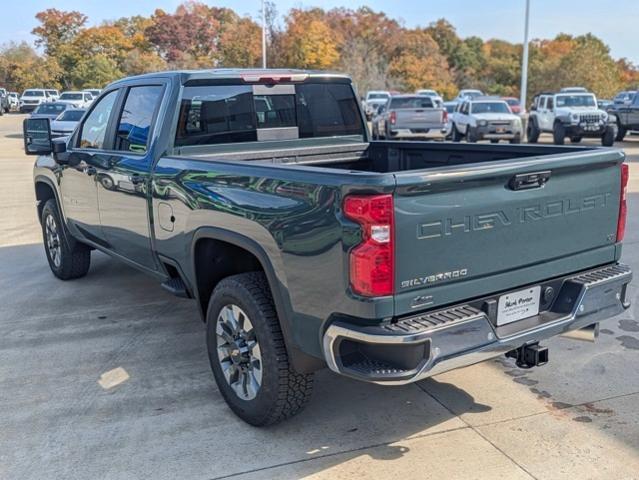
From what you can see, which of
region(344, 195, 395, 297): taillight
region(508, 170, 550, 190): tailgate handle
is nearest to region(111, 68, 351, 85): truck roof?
region(344, 195, 395, 297): taillight

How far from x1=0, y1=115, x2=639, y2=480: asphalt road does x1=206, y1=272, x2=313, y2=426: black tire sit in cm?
14

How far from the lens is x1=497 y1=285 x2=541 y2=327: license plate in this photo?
128 inches

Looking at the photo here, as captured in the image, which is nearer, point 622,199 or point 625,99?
point 622,199

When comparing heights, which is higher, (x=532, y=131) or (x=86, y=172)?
(x=86, y=172)

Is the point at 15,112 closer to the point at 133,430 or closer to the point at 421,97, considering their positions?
the point at 421,97

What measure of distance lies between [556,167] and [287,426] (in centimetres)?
196

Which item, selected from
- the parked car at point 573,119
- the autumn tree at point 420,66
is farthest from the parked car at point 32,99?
the parked car at point 573,119

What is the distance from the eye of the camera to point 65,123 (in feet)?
71.4

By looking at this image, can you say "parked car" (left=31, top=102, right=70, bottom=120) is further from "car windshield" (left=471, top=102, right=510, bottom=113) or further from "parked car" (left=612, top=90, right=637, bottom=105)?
"parked car" (left=612, top=90, right=637, bottom=105)

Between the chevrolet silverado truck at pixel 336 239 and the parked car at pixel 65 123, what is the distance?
1774 centimetres

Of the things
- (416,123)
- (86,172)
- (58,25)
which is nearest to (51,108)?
(416,123)

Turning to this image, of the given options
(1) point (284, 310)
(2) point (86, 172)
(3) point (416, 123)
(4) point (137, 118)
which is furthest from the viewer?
(3) point (416, 123)

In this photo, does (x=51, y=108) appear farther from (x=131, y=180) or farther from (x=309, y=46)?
(x=309, y=46)

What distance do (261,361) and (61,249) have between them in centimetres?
373
